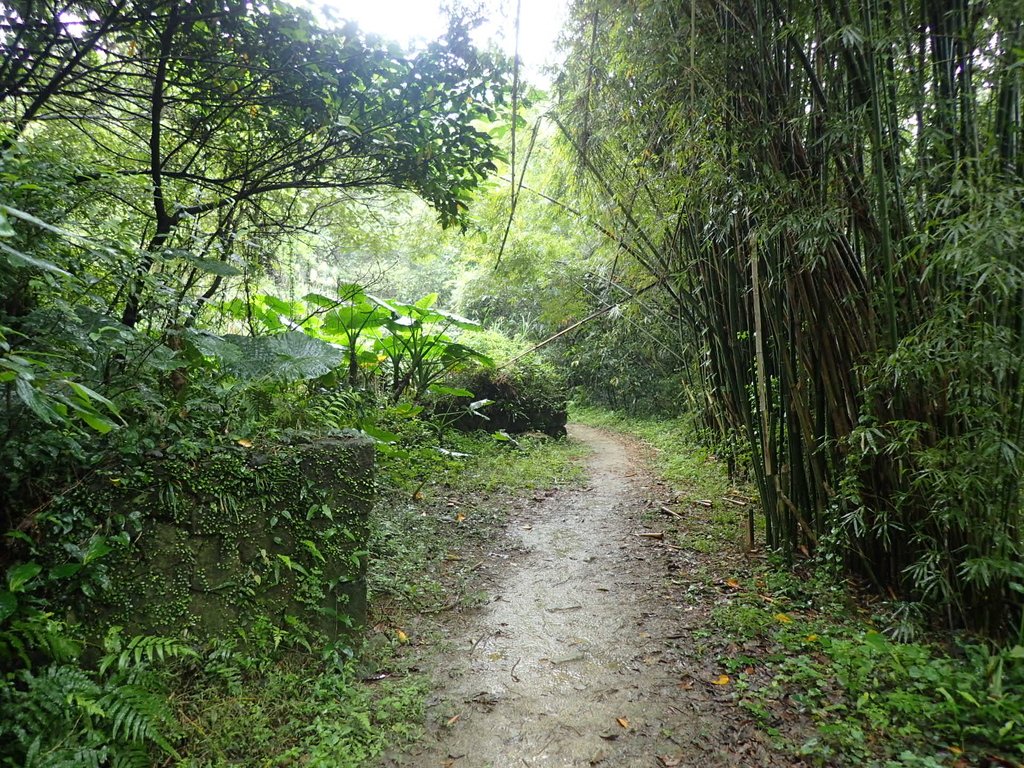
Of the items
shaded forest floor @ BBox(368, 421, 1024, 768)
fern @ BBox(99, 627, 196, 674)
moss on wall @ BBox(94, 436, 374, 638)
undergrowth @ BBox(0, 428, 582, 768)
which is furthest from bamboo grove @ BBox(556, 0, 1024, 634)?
fern @ BBox(99, 627, 196, 674)

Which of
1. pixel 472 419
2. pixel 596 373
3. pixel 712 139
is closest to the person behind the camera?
pixel 712 139

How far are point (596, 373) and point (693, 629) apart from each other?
29.3 feet

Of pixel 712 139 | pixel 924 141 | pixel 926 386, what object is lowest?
pixel 926 386

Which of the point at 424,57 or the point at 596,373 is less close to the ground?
the point at 424,57

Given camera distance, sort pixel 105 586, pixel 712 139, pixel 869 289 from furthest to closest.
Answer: pixel 712 139 → pixel 869 289 → pixel 105 586

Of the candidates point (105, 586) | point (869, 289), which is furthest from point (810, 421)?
point (105, 586)

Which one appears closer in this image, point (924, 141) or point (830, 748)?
point (830, 748)

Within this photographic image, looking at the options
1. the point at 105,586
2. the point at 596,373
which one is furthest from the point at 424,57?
the point at 596,373

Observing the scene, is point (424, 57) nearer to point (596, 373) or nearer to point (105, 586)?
point (105, 586)

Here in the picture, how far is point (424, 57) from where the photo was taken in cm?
258

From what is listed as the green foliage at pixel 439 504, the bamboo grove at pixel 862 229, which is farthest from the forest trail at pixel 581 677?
the bamboo grove at pixel 862 229

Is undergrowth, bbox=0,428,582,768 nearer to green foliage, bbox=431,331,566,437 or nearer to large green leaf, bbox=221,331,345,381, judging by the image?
large green leaf, bbox=221,331,345,381

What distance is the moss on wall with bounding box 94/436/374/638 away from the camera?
6.11ft

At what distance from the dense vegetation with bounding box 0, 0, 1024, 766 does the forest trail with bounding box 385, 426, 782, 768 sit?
20 cm
